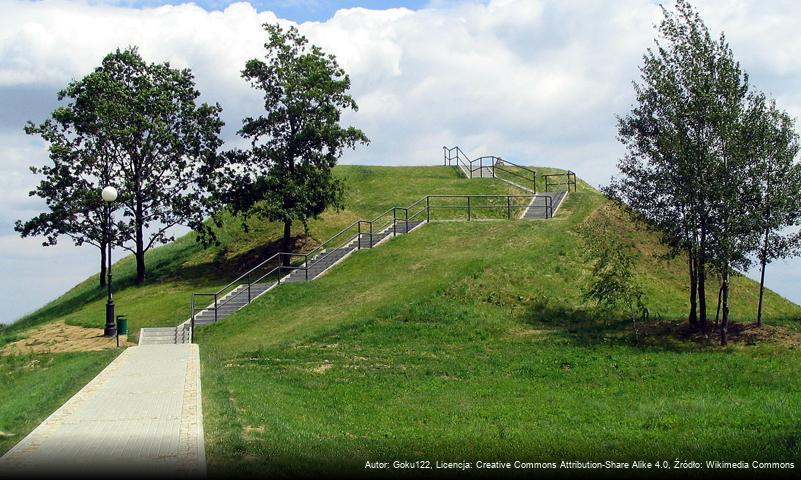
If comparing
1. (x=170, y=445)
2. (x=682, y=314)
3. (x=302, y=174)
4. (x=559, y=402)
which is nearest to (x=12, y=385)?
(x=170, y=445)

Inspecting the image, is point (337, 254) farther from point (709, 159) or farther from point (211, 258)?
point (709, 159)

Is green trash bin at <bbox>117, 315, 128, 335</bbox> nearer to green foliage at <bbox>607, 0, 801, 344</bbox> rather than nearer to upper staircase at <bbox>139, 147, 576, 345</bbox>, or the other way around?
upper staircase at <bbox>139, 147, 576, 345</bbox>

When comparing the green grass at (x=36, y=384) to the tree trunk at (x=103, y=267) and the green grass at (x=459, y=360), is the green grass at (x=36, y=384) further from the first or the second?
the tree trunk at (x=103, y=267)

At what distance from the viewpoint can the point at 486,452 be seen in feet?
35.9

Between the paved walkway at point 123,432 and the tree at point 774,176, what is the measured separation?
17309 millimetres

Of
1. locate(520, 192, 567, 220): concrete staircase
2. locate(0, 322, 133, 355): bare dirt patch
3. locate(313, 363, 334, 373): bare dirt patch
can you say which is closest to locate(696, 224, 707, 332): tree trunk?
locate(313, 363, 334, 373): bare dirt patch

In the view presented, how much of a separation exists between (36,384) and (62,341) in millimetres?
9018

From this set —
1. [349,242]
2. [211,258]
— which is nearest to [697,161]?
[349,242]

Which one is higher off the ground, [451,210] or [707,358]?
[451,210]

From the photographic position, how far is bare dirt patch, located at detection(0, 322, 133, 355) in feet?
88.5

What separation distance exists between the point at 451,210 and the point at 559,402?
989 inches

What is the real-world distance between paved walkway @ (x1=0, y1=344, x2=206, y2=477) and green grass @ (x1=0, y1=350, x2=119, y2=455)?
0.37m

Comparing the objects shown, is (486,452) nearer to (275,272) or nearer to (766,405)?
(766,405)

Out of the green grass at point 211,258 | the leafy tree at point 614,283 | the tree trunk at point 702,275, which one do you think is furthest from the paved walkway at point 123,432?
the tree trunk at point 702,275
